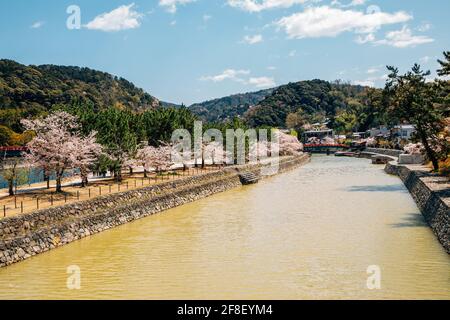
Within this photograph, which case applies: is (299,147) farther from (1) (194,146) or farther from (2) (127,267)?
(2) (127,267)

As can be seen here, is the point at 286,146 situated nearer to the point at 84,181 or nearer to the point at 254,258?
the point at 84,181

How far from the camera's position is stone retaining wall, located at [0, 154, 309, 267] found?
2419 centimetres

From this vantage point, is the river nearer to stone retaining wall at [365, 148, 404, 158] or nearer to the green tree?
the green tree

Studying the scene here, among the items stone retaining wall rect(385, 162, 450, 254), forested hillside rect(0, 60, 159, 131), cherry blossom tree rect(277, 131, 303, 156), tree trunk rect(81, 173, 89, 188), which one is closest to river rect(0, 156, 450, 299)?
stone retaining wall rect(385, 162, 450, 254)

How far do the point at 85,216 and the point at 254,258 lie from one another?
500 inches

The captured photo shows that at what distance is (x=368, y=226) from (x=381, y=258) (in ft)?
24.7

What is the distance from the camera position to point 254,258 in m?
23.7

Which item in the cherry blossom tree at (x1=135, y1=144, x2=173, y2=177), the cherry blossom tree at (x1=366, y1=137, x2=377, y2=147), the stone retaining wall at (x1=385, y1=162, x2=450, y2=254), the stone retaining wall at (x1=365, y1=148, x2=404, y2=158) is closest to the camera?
the stone retaining wall at (x1=385, y1=162, x2=450, y2=254)

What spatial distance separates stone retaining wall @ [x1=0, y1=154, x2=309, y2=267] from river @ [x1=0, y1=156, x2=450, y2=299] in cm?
69

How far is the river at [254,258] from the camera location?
19.1m

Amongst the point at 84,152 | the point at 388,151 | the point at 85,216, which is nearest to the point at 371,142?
the point at 388,151

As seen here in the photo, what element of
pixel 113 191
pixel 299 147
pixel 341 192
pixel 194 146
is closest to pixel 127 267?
pixel 113 191

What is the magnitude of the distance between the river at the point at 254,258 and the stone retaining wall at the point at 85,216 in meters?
0.69

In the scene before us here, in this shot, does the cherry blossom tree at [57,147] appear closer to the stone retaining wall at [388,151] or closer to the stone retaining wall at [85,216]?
the stone retaining wall at [85,216]
